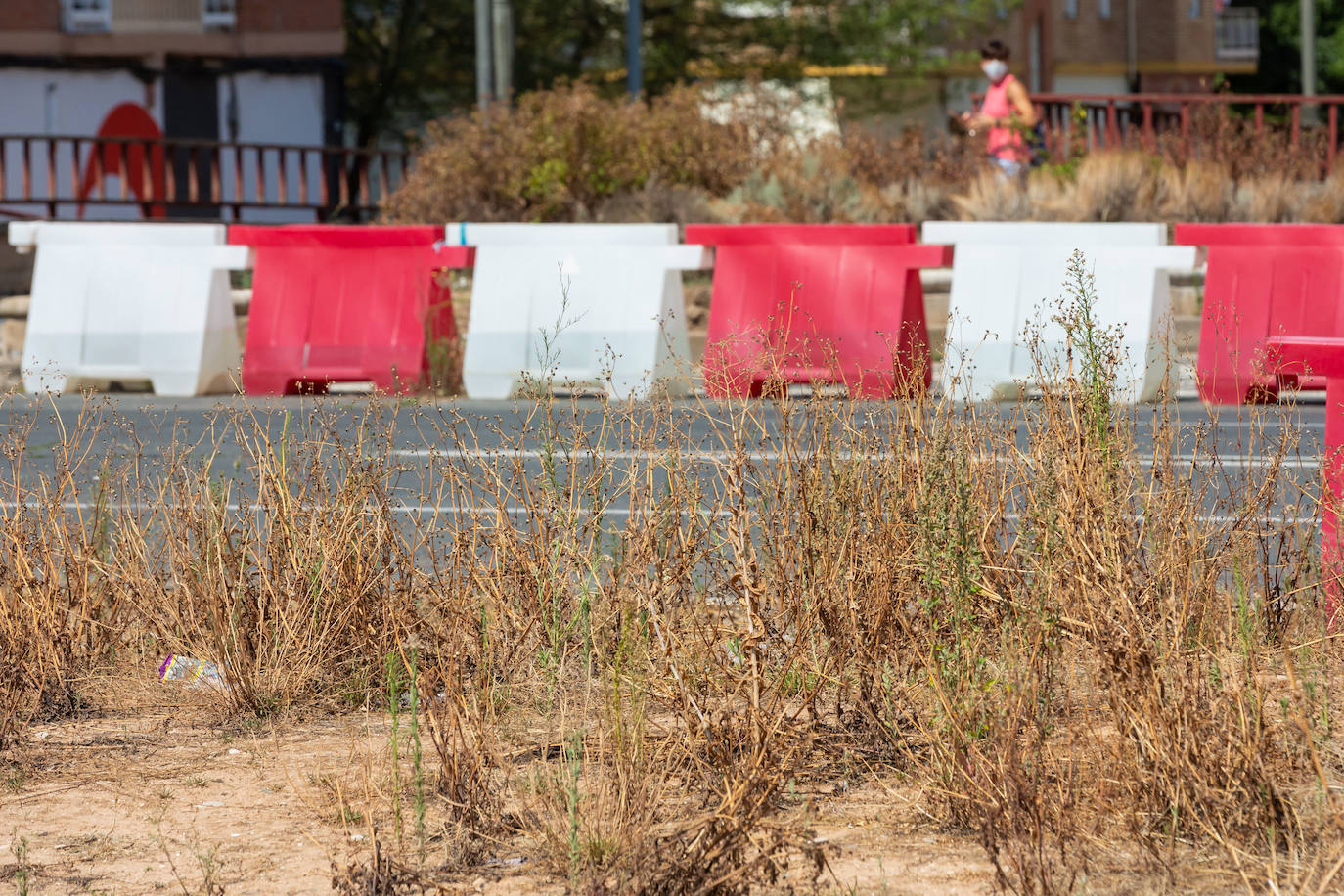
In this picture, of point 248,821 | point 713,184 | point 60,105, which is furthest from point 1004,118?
point 60,105

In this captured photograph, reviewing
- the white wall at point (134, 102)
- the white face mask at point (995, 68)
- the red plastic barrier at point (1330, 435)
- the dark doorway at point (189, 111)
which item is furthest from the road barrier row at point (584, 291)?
the dark doorway at point (189, 111)

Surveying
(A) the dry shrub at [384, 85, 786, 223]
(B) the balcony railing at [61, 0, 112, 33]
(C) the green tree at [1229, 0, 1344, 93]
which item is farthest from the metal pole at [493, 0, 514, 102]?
(C) the green tree at [1229, 0, 1344, 93]

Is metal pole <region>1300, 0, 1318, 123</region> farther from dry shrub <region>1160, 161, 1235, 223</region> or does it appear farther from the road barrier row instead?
the road barrier row

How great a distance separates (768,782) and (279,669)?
1.58 m

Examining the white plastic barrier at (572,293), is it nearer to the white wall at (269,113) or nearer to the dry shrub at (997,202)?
the dry shrub at (997,202)

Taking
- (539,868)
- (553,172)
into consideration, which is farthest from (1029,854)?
(553,172)

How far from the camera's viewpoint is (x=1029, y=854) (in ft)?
10.4

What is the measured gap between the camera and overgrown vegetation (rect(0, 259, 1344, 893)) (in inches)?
130

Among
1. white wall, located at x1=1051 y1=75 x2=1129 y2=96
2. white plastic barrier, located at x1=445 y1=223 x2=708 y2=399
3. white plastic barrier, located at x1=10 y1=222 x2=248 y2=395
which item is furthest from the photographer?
white wall, located at x1=1051 y1=75 x2=1129 y2=96

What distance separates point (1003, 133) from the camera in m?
14.5

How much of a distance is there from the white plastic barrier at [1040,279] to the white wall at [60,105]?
77.4ft

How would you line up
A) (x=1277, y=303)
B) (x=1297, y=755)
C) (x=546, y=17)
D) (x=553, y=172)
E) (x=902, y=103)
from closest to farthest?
(x=1297, y=755), (x=1277, y=303), (x=553, y=172), (x=546, y=17), (x=902, y=103)

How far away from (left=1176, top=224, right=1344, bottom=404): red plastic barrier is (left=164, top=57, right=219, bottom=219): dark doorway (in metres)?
24.9

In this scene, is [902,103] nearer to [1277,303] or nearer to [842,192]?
[842,192]
